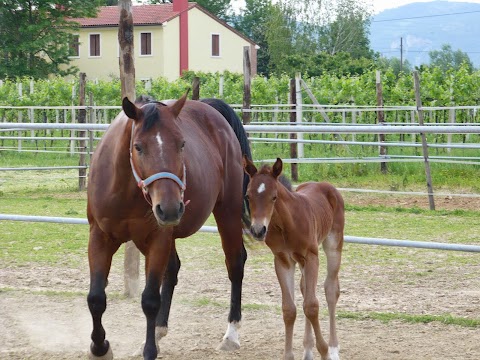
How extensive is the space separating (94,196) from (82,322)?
164 cm

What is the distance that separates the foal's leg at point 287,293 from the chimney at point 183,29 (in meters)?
45.1

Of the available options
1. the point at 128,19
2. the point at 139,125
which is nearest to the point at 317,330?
the point at 139,125

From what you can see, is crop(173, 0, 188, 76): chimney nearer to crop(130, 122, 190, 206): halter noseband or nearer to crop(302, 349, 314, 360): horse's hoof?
crop(302, 349, 314, 360): horse's hoof

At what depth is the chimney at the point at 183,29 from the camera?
163ft

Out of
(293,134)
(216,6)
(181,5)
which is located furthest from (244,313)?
(216,6)

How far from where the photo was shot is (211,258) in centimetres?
868

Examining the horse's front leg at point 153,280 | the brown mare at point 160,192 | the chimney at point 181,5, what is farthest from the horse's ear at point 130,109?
the chimney at point 181,5

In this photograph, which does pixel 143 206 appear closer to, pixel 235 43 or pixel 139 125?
pixel 139 125

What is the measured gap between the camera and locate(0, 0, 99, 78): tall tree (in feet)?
132

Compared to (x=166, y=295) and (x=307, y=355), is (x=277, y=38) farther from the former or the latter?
(x=307, y=355)

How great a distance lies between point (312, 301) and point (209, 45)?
49.1 m

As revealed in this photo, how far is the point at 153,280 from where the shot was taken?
15.3 feet

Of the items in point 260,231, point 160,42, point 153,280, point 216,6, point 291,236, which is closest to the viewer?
point 260,231

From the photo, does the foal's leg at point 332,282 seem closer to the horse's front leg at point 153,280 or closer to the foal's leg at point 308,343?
the foal's leg at point 308,343
